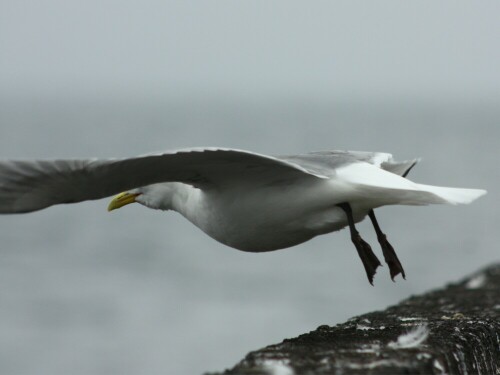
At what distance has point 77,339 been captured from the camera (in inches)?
658

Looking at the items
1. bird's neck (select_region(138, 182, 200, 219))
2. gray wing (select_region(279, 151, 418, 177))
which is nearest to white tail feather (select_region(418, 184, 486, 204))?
gray wing (select_region(279, 151, 418, 177))

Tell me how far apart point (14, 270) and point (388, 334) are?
19.8 metres

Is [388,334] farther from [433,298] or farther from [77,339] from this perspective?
[77,339]

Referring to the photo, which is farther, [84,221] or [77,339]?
[84,221]

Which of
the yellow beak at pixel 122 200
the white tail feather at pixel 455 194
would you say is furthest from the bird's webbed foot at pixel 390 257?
the yellow beak at pixel 122 200

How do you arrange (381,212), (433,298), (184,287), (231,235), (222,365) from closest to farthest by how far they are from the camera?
(231,235), (433,298), (222,365), (184,287), (381,212)

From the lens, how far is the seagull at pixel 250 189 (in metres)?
4.34

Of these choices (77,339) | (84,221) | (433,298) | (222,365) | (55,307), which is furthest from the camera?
(84,221)

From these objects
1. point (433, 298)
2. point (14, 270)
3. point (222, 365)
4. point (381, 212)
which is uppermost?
point (381, 212)

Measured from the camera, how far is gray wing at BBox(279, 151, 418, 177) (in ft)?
16.2

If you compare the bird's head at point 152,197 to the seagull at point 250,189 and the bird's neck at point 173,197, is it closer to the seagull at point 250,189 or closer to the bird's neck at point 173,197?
the bird's neck at point 173,197

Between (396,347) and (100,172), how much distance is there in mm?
1440

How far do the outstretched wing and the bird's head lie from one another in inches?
46.3

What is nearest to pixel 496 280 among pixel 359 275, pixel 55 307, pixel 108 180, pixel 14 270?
pixel 108 180
